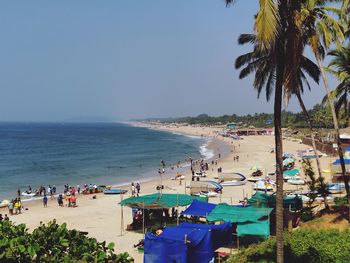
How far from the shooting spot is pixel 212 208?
19.6m

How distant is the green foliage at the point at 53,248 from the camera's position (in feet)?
21.8

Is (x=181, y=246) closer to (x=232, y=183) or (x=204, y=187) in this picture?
(x=204, y=187)

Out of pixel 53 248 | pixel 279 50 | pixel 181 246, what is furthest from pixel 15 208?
pixel 279 50

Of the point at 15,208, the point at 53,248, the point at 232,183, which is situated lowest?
the point at 15,208

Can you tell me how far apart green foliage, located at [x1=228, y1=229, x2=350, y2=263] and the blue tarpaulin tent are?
150 centimetres

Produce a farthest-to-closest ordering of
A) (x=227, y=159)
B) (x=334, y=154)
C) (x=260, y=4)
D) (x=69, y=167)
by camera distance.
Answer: (x=227, y=159) < (x=69, y=167) < (x=334, y=154) < (x=260, y=4)

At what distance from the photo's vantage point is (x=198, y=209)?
19.5 metres

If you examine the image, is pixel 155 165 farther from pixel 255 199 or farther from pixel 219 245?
pixel 219 245

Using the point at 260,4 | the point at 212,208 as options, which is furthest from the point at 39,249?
the point at 212,208

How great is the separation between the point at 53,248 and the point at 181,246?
7.54 m

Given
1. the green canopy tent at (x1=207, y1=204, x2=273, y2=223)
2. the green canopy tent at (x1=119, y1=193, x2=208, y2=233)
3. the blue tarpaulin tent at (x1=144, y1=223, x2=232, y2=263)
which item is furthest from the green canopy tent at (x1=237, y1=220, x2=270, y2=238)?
the green canopy tent at (x1=119, y1=193, x2=208, y2=233)

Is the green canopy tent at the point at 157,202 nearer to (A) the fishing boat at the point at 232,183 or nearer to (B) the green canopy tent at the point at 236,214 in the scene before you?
(B) the green canopy tent at the point at 236,214

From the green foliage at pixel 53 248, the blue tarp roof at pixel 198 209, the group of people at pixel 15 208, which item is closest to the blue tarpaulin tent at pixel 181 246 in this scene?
the blue tarp roof at pixel 198 209

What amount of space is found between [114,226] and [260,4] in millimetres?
18687
